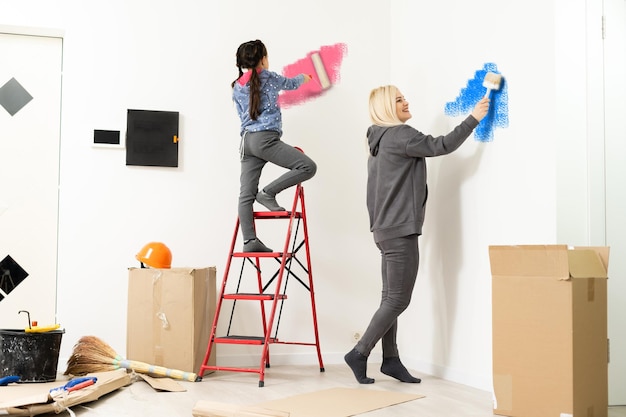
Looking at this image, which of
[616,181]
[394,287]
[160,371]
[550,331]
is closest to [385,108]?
[394,287]

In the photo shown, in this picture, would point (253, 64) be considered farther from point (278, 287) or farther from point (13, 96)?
point (13, 96)

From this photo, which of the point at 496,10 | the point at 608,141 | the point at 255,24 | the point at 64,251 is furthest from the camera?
the point at 255,24

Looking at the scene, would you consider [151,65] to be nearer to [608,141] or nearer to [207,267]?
[207,267]

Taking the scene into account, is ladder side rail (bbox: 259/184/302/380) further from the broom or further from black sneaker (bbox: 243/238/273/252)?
the broom

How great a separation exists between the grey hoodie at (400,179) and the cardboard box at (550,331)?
84cm

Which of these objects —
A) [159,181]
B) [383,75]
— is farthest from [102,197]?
[383,75]

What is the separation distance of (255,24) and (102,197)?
1.37 meters

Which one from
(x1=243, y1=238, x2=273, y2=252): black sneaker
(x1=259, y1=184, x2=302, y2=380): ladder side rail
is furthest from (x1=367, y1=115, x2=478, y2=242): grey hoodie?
(x1=243, y1=238, x2=273, y2=252): black sneaker

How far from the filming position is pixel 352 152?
4410mm

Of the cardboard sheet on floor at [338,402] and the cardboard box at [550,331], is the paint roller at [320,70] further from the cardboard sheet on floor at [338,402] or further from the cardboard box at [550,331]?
the cardboard box at [550,331]

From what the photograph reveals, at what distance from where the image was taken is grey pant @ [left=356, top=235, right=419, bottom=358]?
11.0 feet

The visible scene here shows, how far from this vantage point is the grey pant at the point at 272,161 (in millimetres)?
3691

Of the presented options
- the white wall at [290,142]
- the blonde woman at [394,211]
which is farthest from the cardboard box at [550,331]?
the blonde woman at [394,211]

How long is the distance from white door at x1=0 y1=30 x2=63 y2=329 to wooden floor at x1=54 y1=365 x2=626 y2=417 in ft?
3.30
